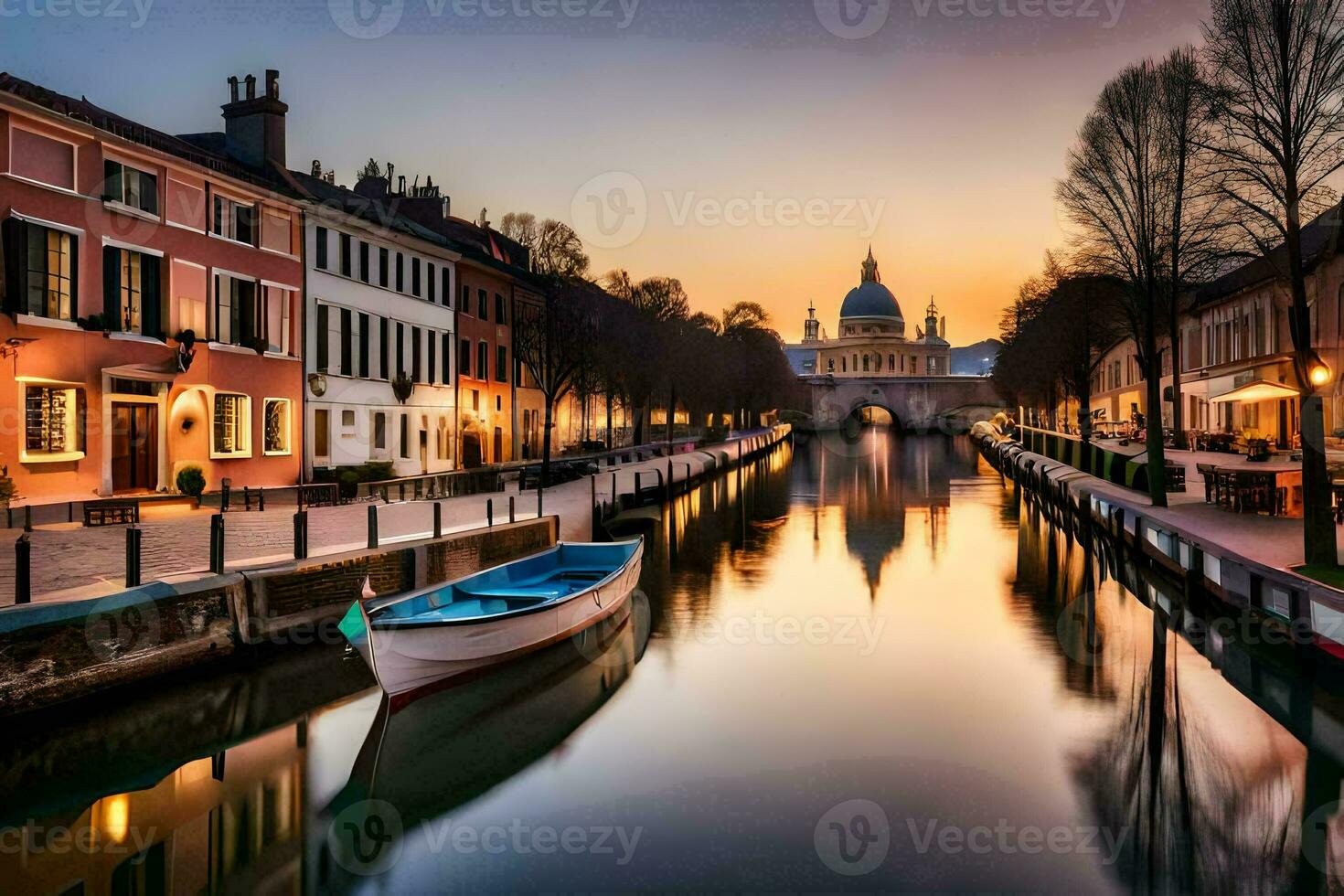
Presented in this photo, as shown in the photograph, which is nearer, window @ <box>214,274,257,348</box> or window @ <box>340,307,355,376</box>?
window @ <box>214,274,257,348</box>

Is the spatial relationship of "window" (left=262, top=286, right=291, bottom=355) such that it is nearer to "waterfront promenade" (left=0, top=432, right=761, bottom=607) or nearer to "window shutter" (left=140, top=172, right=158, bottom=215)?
"window shutter" (left=140, top=172, right=158, bottom=215)

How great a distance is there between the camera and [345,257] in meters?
30.8

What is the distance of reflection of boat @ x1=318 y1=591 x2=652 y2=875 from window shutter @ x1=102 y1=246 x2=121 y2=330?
1341 cm

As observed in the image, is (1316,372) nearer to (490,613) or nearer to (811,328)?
(490,613)

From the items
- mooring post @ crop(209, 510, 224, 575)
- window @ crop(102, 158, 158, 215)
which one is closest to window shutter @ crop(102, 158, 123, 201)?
window @ crop(102, 158, 158, 215)

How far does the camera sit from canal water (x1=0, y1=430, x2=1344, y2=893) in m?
8.27

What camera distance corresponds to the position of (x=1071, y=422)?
8244cm

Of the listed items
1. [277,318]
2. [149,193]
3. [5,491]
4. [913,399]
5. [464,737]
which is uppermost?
[913,399]

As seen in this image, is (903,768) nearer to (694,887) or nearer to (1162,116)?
(694,887)

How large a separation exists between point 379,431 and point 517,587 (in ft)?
62.1

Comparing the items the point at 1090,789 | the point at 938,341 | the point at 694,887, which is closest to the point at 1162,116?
the point at 1090,789

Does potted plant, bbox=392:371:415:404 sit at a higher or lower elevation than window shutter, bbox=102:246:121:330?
lower

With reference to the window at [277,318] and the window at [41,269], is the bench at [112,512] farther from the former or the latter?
the window at [277,318]

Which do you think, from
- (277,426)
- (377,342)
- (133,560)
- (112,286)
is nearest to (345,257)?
(377,342)
